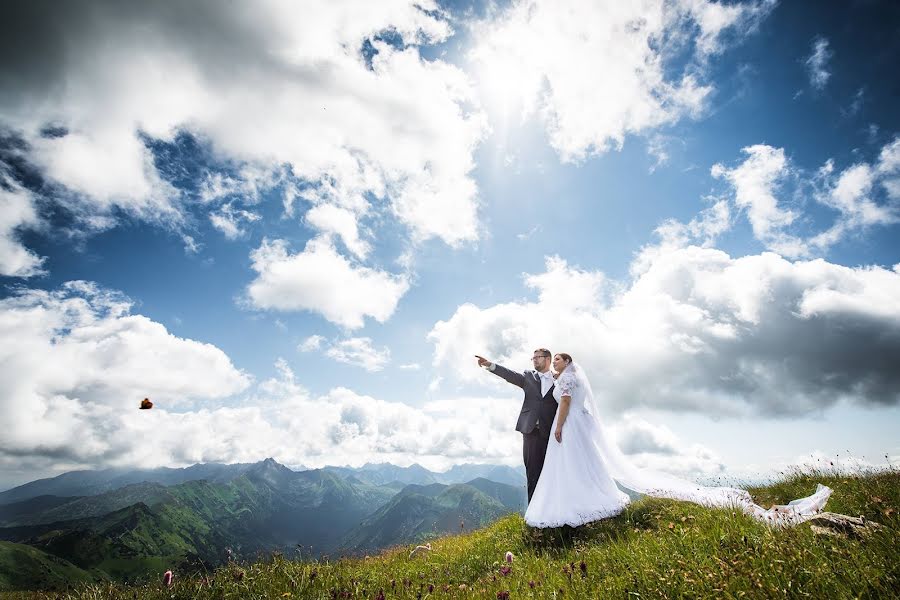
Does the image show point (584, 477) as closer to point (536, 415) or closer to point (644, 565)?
point (536, 415)

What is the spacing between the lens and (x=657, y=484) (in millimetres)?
10203

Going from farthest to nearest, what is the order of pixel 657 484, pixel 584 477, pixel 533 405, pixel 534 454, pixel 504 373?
1. pixel 504 373
2. pixel 533 405
3. pixel 534 454
4. pixel 657 484
5. pixel 584 477

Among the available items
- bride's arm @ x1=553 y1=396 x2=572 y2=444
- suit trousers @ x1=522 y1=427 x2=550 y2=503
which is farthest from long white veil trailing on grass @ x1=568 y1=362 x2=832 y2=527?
suit trousers @ x1=522 y1=427 x2=550 y2=503

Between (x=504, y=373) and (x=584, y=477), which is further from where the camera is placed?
(x=504, y=373)

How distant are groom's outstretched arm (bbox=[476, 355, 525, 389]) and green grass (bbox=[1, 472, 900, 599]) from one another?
12.4ft

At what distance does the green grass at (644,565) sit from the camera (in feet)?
13.0

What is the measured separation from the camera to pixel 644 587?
180 inches

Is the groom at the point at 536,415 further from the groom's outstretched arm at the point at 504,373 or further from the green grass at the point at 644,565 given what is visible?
the green grass at the point at 644,565

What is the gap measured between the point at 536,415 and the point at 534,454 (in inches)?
42.4

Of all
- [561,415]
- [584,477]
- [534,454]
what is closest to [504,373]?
[534,454]

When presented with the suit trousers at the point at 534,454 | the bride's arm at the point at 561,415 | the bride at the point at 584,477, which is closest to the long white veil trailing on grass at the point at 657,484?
the bride at the point at 584,477

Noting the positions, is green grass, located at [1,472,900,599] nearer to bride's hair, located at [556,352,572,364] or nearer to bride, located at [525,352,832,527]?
bride, located at [525,352,832,527]

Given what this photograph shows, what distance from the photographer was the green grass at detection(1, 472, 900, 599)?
157 inches

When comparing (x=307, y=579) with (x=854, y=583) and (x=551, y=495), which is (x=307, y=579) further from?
(x=854, y=583)
